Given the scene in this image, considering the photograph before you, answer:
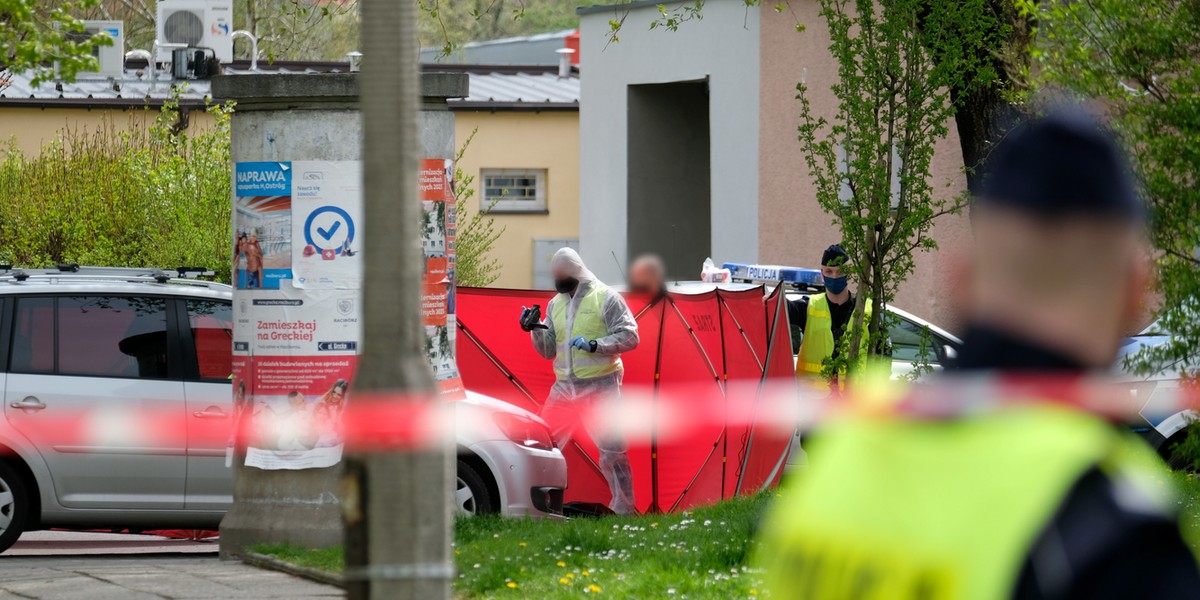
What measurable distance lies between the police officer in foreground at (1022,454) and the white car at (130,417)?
7.88 metres

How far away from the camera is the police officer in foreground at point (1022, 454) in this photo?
5.08 feet

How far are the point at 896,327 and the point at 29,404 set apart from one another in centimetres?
679

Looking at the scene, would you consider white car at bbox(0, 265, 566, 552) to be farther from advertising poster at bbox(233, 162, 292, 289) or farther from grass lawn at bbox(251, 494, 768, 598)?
advertising poster at bbox(233, 162, 292, 289)

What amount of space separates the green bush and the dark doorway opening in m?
9.41

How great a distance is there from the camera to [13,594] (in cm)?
766

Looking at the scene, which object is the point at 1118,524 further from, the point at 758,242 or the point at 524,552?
the point at 758,242

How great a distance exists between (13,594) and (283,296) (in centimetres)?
198

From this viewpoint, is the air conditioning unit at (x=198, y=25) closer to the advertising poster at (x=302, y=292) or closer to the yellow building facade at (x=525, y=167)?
the yellow building facade at (x=525, y=167)

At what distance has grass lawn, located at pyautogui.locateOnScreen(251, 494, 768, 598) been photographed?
24.3ft

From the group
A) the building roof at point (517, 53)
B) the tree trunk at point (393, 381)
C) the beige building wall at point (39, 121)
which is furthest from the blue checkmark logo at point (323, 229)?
the building roof at point (517, 53)

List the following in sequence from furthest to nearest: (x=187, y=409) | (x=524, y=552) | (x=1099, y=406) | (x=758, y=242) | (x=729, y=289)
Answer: (x=758, y=242), (x=729, y=289), (x=187, y=409), (x=524, y=552), (x=1099, y=406)

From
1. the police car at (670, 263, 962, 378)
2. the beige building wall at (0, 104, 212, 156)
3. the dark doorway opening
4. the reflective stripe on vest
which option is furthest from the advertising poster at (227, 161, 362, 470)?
the beige building wall at (0, 104, 212, 156)

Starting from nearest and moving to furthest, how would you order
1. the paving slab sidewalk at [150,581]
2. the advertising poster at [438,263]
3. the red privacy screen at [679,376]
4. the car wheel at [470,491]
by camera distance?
the paving slab sidewalk at [150,581] → the advertising poster at [438,263] → the car wheel at [470,491] → the red privacy screen at [679,376]

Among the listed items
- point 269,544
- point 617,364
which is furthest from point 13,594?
point 617,364
